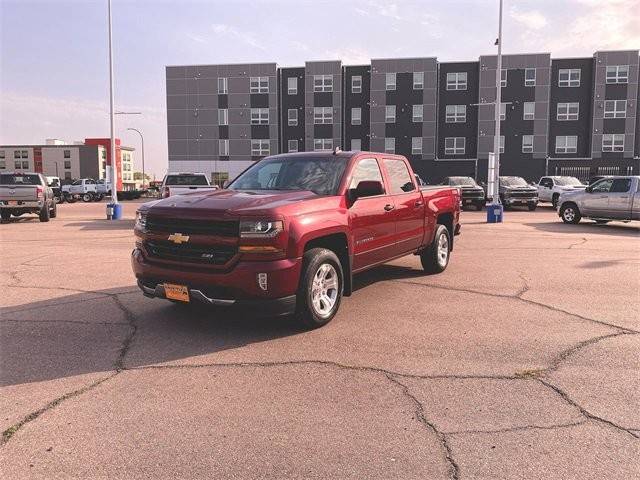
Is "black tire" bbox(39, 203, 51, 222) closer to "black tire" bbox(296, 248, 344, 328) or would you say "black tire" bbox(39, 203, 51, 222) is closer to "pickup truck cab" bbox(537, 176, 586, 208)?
"black tire" bbox(296, 248, 344, 328)

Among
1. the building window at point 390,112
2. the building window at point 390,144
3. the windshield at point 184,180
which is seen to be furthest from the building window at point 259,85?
the windshield at point 184,180

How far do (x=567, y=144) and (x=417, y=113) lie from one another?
14955mm

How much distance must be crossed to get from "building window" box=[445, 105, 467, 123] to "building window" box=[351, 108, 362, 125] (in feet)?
28.5

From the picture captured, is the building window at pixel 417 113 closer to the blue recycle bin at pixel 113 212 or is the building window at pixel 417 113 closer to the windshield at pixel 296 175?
the blue recycle bin at pixel 113 212

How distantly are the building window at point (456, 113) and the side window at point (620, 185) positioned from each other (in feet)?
122

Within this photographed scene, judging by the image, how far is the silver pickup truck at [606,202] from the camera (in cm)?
1683

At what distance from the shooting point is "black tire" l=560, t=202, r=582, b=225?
737 inches

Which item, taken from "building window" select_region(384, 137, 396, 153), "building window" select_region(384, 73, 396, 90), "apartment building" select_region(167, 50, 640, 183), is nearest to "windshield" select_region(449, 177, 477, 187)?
"apartment building" select_region(167, 50, 640, 183)

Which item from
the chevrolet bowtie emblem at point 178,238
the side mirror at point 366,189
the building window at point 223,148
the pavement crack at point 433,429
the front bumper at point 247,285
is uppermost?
the building window at point 223,148

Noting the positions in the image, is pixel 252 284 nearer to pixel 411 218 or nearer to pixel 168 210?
pixel 168 210

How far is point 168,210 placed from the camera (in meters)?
5.47

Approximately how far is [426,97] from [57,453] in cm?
5352

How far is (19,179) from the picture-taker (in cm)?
1933

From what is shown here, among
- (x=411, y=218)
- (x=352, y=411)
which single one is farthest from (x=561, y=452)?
(x=411, y=218)
